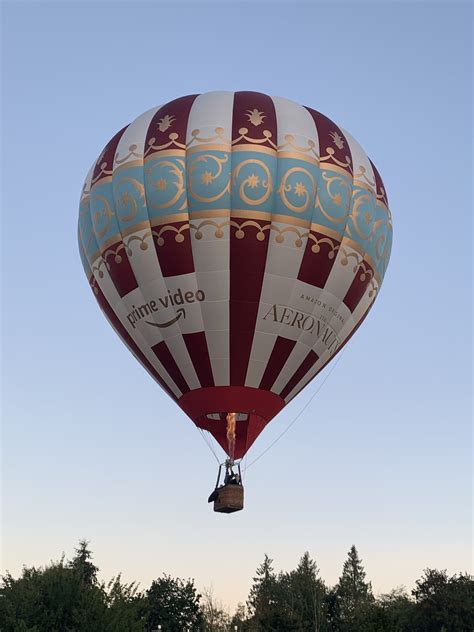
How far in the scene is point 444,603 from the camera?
60.0m

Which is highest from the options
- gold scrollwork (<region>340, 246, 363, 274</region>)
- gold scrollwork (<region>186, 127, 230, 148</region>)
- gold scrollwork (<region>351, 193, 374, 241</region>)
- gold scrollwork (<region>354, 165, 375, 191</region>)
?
gold scrollwork (<region>186, 127, 230, 148</region>)

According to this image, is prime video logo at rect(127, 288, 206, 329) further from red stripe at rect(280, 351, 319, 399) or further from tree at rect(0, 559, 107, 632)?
tree at rect(0, 559, 107, 632)

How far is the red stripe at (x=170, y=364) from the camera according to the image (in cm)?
2548

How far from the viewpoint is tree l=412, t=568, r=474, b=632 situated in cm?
5850

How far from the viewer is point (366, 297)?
27.4 m

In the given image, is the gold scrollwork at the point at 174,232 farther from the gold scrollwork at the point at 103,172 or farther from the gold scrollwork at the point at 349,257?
the gold scrollwork at the point at 349,257

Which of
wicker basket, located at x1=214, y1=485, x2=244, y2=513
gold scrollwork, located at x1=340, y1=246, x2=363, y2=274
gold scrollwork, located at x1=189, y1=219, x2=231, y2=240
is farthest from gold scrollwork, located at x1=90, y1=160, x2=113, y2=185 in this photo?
wicker basket, located at x1=214, y1=485, x2=244, y2=513

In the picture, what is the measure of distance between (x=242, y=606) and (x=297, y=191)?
64660mm

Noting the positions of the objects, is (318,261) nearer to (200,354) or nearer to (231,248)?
(231,248)

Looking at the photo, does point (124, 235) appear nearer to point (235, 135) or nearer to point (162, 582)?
point (235, 135)

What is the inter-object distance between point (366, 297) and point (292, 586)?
177 ft

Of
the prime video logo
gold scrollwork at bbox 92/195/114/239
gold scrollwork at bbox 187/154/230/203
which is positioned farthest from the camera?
gold scrollwork at bbox 92/195/114/239

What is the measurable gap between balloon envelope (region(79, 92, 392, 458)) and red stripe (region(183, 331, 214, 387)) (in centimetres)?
3

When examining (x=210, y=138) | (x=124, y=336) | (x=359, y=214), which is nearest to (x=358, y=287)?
(x=359, y=214)
